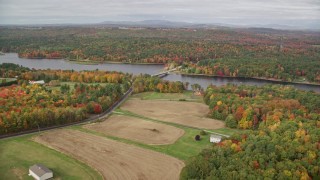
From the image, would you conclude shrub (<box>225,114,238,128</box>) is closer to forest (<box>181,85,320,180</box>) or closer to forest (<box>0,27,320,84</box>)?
forest (<box>181,85,320,180</box>)

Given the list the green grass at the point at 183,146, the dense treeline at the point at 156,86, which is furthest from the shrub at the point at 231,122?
the dense treeline at the point at 156,86

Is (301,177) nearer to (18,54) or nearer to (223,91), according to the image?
(223,91)

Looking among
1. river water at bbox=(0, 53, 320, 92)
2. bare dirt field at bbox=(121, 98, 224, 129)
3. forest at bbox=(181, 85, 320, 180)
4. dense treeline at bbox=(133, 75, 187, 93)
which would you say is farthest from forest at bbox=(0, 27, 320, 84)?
forest at bbox=(181, 85, 320, 180)

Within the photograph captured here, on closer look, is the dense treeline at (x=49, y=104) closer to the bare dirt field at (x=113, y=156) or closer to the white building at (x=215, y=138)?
the bare dirt field at (x=113, y=156)

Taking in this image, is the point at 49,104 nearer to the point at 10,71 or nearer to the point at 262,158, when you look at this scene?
the point at 262,158

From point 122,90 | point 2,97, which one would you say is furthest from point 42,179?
point 122,90
